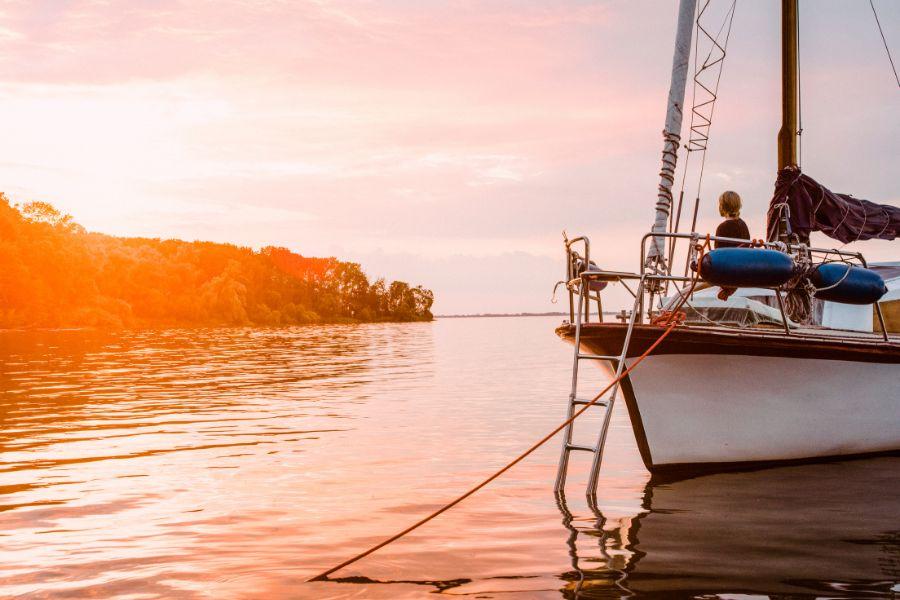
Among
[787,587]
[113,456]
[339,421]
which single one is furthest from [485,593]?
[339,421]

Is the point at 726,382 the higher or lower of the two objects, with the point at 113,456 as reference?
higher

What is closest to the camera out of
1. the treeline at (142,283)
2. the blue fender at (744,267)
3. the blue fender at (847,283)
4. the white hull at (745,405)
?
the blue fender at (744,267)

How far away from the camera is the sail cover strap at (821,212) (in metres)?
12.1

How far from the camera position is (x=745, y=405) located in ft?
30.7

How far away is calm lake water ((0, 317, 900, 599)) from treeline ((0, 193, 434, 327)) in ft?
280

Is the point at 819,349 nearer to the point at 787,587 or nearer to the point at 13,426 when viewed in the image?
the point at 787,587

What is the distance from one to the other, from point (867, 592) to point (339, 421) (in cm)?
1135

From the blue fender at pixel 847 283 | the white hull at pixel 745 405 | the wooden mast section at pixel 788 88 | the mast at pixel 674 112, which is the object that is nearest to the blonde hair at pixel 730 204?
the mast at pixel 674 112

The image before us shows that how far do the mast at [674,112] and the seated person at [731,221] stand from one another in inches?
29.0

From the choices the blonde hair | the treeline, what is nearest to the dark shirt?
the blonde hair

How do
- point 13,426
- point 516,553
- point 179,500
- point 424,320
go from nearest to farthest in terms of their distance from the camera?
point 516,553 → point 179,500 → point 13,426 → point 424,320

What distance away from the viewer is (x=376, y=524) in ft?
25.9

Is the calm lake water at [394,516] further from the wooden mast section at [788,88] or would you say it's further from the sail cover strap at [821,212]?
the wooden mast section at [788,88]

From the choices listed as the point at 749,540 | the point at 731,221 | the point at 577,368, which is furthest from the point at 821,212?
the point at 749,540
